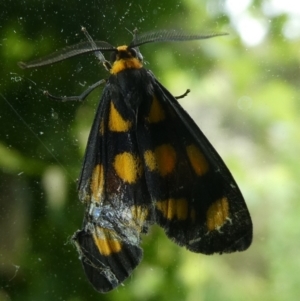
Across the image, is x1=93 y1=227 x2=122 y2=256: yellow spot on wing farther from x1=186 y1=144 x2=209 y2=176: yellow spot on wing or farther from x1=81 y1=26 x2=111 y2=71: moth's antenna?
x1=81 y1=26 x2=111 y2=71: moth's antenna

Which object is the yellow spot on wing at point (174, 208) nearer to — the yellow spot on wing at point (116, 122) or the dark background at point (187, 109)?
the yellow spot on wing at point (116, 122)

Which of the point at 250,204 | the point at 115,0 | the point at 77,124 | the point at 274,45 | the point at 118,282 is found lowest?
the point at 250,204

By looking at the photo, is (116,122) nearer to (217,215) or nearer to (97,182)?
(97,182)

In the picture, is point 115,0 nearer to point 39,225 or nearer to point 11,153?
point 11,153

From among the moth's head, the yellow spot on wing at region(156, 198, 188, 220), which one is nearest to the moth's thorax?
the moth's head

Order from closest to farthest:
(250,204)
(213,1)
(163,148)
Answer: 1. (163,148)
2. (213,1)
3. (250,204)

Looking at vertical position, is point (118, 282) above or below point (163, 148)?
below

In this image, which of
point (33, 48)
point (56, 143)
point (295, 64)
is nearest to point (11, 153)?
point (56, 143)
